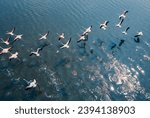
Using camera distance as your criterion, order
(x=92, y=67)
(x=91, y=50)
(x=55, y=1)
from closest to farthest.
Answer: (x=92, y=67) < (x=91, y=50) < (x=55, y=1)

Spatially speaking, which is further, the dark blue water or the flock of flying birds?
the flock of flying birds

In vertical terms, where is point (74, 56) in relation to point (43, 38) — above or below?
below

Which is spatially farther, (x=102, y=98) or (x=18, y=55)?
(x=18, y=55)

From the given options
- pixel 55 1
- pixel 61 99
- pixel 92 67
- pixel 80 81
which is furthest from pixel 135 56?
pixel 55 1

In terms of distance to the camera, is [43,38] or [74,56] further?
[43,38]

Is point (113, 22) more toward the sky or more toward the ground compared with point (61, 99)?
more toward the sky

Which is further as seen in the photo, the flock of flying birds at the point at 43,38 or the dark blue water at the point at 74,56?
the flock of flying birds at the point at 43,38

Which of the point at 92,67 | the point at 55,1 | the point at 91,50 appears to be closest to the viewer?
the point at 92,67

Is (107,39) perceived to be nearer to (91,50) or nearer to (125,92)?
(91,50)
